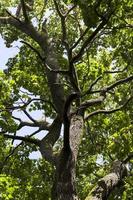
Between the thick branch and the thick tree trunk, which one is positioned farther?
the thick branch

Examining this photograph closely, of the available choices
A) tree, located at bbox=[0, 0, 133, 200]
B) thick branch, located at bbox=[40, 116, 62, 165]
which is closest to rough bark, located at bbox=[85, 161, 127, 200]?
tree, located at bbox=[0, 0, 133, 200]

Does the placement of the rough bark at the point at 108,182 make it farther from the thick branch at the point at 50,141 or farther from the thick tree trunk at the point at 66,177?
the thick branch at the point at 50,141

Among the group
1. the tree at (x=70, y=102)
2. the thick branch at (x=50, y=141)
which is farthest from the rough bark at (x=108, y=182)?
the thick branch at (x=50, y=141)

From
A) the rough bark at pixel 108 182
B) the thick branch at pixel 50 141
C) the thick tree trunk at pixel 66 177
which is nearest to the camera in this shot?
the thick tree trunk at pixel 66 177

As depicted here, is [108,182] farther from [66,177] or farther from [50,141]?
[50,141]

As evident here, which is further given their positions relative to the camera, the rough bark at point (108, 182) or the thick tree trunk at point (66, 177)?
the rough bark at point (108, 182)

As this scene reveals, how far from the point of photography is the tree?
10172 millimetres

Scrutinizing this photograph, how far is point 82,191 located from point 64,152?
786cm

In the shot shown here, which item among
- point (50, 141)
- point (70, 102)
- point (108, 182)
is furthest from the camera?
point (50, 141)

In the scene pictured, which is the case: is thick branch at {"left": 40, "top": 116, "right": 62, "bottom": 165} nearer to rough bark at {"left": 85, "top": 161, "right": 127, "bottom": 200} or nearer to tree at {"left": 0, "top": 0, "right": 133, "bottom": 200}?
tree at {"left": 0, "top": 0, "right": 133, "bottom": 200}

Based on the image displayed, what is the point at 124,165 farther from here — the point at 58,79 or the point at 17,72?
the point at 17,72

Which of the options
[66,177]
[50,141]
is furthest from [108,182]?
[50,141]

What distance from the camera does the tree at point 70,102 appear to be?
10.2 meters

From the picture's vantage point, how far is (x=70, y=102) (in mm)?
9039
